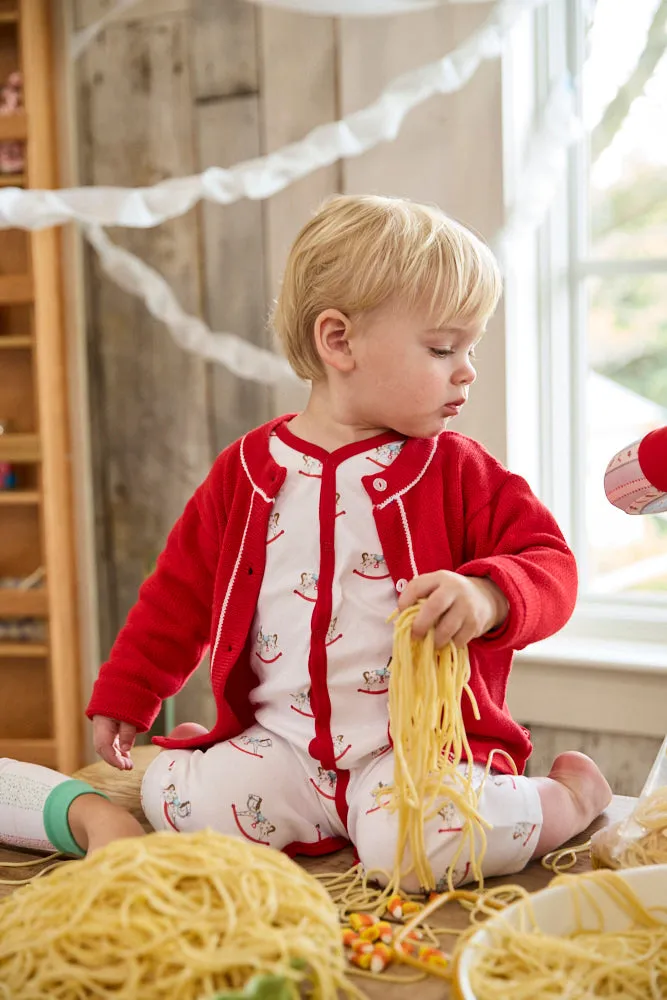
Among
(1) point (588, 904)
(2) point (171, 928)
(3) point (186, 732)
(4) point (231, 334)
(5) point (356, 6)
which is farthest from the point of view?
(4) point (231, 334)

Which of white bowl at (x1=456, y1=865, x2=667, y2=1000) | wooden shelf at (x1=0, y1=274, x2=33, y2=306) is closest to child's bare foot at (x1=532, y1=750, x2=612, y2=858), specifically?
white bowl at (x1=456, y1=865, x2=667, y2=1000)

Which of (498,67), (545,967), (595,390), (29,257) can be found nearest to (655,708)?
(595,390)

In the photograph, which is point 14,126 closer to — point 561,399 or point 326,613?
point 561,399

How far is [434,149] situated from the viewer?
1966mm

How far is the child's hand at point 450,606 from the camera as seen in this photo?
1122 mm

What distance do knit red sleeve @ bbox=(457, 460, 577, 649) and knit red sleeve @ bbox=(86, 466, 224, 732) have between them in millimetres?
364

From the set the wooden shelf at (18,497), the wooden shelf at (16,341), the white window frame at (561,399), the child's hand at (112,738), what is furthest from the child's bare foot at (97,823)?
the wooden shelf at (16,341)

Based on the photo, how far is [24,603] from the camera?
232 cm

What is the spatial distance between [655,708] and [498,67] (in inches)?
44.6

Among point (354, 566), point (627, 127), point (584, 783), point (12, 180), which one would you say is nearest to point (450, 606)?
point (354, 566)

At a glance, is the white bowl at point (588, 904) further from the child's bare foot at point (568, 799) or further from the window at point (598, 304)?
the window at point (598, 304)

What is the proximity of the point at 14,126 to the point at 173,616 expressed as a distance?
127 cm

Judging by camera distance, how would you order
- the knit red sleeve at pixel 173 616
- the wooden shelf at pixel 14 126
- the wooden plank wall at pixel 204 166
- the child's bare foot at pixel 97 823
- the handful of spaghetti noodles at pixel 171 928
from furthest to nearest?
the wooden shelf at pixel 14 126, the wooden plank wall at pixel 204 166, the knit red sleeve at pixel 173 616, the child's bare foot at pixel 97 823, the handful of spaghetti noodles at pixel 171 928

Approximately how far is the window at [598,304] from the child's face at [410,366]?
0.67m
